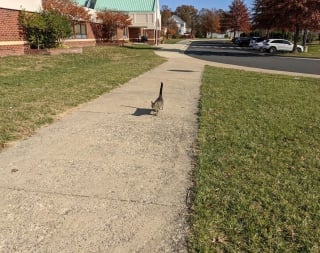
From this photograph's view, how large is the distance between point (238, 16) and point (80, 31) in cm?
5477

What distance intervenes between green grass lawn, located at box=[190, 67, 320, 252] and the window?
79.1 ft

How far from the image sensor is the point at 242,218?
3.20 meters

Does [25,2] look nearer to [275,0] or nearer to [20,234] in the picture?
[20,234]

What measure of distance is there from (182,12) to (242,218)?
5268 inches

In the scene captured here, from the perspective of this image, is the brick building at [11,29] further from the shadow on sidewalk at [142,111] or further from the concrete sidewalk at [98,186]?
the concrete sidewalk at [98,186]

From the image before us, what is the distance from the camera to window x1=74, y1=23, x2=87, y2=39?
29.3 m

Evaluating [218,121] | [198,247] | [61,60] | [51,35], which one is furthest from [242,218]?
[51,35]

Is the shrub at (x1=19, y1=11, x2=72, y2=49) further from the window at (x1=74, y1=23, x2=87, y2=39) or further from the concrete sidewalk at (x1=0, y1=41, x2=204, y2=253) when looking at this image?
the concrete sidewalk at (x1=0, y1=41, x2=204, y2=253)

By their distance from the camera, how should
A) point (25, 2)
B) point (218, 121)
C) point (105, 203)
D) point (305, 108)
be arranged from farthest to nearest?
point (25, 2) → point (305, 108) → point (218, 121) → point (105, 203)

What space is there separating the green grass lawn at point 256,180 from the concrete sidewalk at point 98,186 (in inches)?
9.9

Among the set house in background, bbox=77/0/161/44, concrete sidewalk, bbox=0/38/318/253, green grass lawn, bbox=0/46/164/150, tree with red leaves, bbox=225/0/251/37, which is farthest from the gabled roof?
concrete sidewalk, bbox=0/38/318/253

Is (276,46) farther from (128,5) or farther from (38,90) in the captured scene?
(38,90)

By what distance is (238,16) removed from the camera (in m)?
76.4

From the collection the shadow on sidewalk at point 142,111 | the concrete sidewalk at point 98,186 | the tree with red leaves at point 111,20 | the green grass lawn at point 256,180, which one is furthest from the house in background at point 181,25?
the concrete sidewalk at point 98,186
